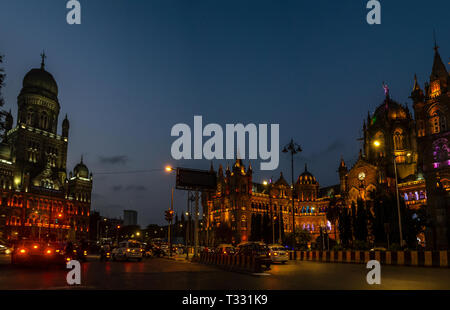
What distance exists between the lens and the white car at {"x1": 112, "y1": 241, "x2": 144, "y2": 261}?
101 feet

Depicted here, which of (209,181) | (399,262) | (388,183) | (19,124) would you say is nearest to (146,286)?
(399,262)

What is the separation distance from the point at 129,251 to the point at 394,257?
67.3ft

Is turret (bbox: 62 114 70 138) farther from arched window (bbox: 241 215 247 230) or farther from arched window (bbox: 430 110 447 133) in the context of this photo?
arched window (bbox: 430 110 447 133)

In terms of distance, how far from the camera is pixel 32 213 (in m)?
108

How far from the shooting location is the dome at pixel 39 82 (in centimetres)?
12094

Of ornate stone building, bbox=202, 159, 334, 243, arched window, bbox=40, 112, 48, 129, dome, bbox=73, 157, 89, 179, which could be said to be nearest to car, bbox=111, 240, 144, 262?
ornate stone building, bbox=202, 159, 334, 243

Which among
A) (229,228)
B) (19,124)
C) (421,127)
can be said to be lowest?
(229,228)

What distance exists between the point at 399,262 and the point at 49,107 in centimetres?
12217

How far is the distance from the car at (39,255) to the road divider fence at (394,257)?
22397 millimetres

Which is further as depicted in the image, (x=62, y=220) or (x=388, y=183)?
(x=62, y=220)

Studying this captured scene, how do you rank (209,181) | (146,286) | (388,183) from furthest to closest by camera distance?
(388,183) < (209,181) < (146,286)

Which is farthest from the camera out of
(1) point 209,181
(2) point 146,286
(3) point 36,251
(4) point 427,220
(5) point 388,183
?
(5) point 388,183

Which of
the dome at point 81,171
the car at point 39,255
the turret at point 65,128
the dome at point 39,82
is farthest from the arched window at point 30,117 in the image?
the car at point 39,255
